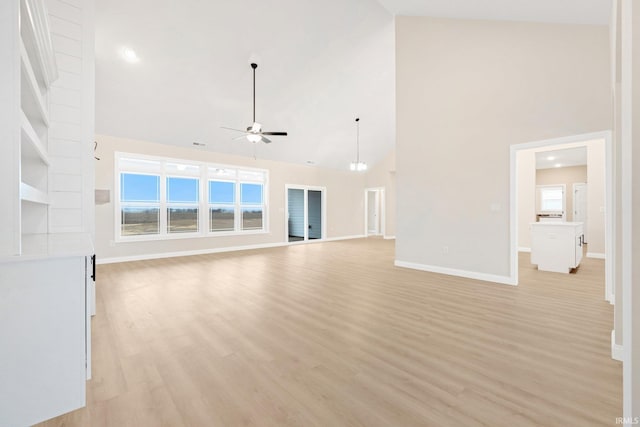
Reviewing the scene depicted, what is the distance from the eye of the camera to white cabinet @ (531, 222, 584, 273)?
4.80 metres

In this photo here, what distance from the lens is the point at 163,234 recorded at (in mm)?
6844

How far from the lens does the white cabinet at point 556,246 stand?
15.8 feet

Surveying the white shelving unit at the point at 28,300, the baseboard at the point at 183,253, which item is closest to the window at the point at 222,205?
the baseboard at the point at 183,253

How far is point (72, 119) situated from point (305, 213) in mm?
7359

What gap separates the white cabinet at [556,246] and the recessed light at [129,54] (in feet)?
25.2

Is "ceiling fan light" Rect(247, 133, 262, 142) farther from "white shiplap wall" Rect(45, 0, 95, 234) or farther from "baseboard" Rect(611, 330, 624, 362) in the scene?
"baseboard" Rect(611, 330, 624, 362)

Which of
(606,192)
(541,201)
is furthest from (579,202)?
(606,192)

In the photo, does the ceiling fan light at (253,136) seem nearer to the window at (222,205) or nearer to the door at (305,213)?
the window at (222,205)

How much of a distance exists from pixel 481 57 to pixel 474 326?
405 cm

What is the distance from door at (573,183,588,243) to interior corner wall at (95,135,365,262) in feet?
23.6

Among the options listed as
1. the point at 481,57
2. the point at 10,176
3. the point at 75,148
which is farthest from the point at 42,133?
the point at 481,57

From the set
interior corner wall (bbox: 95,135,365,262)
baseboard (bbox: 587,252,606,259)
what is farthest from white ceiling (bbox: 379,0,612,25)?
interior corner wall (bbox: 95,135,365,262)

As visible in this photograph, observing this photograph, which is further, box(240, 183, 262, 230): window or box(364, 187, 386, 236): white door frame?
box(364, 187, 386, 236): white door frame

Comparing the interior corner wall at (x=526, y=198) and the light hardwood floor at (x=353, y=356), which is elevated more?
the interior corner wall at (x=526, y=198)
